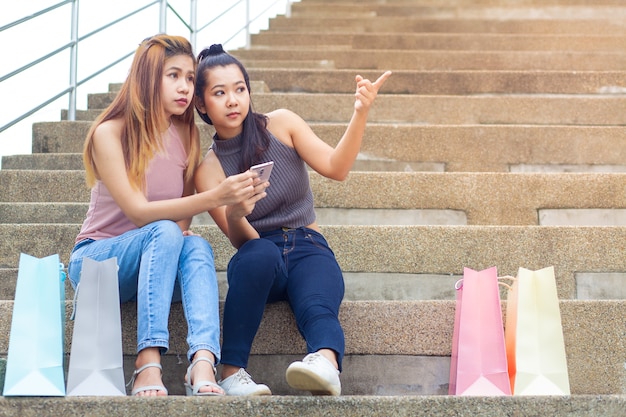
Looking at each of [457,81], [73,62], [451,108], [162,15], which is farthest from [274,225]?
[162,15]

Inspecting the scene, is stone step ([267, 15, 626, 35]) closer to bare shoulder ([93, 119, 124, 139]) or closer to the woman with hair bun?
the woman with hair bun

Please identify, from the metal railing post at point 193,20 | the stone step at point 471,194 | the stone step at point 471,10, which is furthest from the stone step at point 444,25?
the stone step at point 471,194

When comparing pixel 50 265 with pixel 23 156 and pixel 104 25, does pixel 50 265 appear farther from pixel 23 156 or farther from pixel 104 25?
pixel 104 25

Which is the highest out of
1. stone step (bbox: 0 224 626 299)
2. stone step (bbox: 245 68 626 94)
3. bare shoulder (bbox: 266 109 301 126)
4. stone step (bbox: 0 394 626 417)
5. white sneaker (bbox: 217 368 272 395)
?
stone step (bbox: 245 68 626 94)

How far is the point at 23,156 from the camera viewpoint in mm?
2881

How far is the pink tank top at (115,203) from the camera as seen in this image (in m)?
1.82

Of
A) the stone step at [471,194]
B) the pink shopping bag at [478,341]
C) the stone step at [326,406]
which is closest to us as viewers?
the stone step at [326,406]

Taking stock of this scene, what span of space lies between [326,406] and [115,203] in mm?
740

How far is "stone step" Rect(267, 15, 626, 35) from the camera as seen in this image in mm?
4703

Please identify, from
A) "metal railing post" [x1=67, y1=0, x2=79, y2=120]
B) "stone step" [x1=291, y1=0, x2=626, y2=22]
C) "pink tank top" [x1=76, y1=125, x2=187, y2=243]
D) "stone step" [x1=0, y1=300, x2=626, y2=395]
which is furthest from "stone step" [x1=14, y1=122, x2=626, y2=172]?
"stone step" [x1=291, y1=0, x2=626, y2=22]

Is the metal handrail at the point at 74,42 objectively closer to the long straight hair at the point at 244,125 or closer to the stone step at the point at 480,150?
the stone step at the point at 480,150

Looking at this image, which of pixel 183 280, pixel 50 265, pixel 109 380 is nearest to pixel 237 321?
pixel 183 280

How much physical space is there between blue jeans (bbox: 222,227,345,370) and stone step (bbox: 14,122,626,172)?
116 cm

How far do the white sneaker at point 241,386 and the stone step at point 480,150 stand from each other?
4.75 feet
